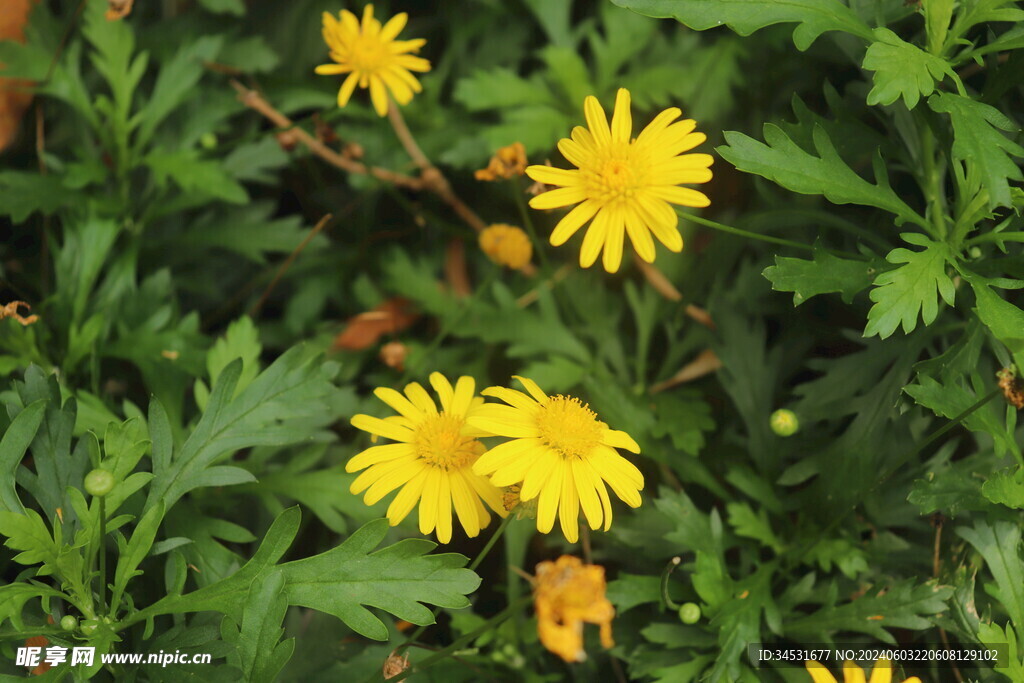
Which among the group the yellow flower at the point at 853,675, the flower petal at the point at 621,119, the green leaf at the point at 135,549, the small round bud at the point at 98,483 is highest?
the flower petal at the point at 621,119

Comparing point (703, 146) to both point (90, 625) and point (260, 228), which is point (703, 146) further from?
point (90, 625)

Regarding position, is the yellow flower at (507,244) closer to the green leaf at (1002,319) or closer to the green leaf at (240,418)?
the green leaf at (240,418)

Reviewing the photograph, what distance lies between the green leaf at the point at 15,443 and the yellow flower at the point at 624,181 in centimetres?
84

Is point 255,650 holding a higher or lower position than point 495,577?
lower

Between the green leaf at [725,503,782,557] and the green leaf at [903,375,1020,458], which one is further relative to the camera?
the green leaf at [725,503,782,557]

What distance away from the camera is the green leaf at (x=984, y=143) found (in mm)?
1178

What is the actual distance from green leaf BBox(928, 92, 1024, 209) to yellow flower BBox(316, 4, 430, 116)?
37.8 inches

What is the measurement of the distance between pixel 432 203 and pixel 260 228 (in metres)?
0.47

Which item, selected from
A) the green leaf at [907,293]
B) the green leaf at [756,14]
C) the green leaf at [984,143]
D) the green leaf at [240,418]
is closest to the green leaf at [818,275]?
the green leaf at [907,293]

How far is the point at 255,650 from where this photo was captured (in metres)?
1.15

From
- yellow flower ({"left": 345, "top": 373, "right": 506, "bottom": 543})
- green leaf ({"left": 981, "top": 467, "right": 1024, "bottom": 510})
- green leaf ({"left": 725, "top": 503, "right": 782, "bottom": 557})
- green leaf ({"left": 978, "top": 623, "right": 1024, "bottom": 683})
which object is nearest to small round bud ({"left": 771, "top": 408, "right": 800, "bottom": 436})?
green leaf ({"left": 725, "top": 503, "right": 782, "bottom": 557})

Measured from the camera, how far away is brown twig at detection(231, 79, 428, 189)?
195cm

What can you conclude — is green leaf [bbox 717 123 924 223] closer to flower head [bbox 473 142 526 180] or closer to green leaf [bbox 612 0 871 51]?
green leaf [bbox 612 0 871 51]

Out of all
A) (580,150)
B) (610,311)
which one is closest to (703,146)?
(610,311)
